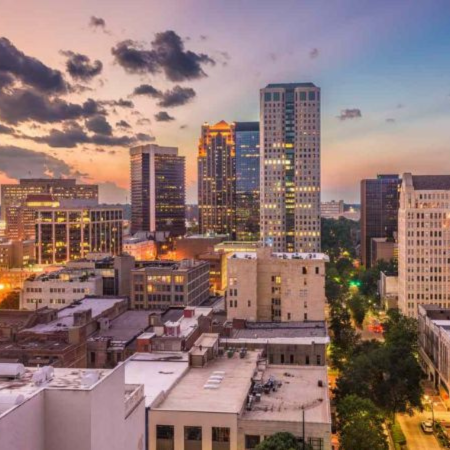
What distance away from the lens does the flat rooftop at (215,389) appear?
64706 mm

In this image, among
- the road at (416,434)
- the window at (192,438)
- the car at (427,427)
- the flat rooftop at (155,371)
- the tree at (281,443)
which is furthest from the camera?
the car at (427,427)

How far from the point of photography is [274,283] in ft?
406

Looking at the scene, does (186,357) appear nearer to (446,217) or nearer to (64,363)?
(64,363)

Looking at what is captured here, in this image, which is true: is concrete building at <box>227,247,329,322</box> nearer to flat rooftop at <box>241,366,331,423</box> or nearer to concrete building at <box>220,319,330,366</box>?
concrete building at <box>220,319,330,366</box>

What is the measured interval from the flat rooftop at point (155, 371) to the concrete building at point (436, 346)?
51605 mm

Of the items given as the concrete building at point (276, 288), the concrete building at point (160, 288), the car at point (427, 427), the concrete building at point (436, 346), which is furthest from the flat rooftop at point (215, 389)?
the concrete building at point (160, 288)

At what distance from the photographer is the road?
282 ft

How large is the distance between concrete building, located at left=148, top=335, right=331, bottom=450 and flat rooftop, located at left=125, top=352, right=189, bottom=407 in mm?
809

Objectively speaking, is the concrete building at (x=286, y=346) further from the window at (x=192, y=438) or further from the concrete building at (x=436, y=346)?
the window at (x=192, y=438)

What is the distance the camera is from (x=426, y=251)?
549 ft

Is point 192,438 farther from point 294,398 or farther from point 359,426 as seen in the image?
point 359,426

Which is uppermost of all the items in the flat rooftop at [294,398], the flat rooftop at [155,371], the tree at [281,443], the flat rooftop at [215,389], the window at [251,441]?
the flat rooftop at [155,371]

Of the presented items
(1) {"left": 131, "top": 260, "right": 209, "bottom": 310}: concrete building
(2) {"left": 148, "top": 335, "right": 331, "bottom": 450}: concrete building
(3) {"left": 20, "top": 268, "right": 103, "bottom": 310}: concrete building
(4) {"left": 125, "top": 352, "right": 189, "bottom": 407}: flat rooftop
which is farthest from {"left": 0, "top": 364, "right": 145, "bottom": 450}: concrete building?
(3) {"left": 20, "top": 268, "right": 103, "bottom": 310}: concrete building

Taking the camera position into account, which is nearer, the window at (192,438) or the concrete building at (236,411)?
the concrete building at (236,411)
